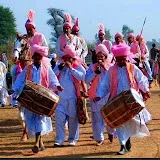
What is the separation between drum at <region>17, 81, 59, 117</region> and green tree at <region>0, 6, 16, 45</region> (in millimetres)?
67602

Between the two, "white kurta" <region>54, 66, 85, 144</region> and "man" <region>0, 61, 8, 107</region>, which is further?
"man" <region>0, 61, 8, 107</region>

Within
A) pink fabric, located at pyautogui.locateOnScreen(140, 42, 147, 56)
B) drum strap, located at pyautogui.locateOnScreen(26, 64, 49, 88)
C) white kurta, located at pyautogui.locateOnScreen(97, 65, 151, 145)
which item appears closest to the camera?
white kurta, located at pyautogui.locateOnScreen(97, 65, 151, 145)

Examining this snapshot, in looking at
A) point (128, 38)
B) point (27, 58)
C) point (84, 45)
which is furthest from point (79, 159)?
point (128, 38)

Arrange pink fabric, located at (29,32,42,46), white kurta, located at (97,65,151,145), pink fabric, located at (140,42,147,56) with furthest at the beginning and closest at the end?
pink fabric, located at (140,42,147,56) < pink fabric, located at (29,32,42,46) < white kurta, located at (97,65,151,145)

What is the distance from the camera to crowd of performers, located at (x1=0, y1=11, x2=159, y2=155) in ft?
27.6

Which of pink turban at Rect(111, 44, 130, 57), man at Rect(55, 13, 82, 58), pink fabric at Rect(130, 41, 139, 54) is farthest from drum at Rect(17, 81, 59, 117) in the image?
pink fabric at Rect(130, 41, 139, 54)

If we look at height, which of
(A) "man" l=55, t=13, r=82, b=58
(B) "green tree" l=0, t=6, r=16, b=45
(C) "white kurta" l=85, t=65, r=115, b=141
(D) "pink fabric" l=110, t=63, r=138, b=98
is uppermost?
(A) "man" l=55, t=13, r=82, b=58

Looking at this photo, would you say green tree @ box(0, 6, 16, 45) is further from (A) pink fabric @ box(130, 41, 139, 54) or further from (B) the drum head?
(B) the drum head

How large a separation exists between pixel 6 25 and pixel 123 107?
7309cm

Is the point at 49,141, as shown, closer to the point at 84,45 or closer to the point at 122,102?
the point at 122,102

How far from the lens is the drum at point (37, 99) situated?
26.4 ft

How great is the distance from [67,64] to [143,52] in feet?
24.6

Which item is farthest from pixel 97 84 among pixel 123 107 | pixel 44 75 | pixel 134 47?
pixel 134 47

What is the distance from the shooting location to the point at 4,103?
58.1 feet
